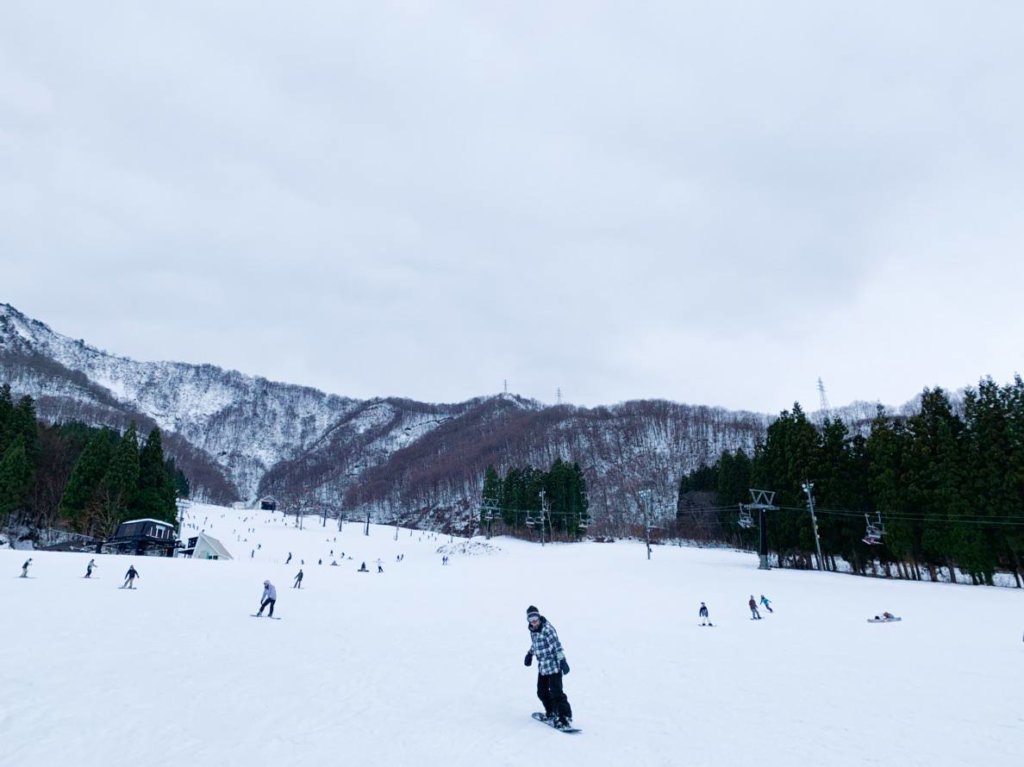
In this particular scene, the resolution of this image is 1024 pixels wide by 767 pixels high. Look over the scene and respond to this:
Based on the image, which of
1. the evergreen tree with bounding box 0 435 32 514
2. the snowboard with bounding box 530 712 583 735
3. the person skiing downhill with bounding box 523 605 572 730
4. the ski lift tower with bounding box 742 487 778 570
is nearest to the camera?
the snowboard with bounding box 530 712 583 735

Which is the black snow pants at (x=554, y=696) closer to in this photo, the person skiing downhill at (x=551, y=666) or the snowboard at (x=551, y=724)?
the person skiing downhill at (x=551, y=666)

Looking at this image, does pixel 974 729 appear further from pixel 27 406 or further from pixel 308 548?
pixel 27 406

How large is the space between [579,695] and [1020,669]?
434 inches

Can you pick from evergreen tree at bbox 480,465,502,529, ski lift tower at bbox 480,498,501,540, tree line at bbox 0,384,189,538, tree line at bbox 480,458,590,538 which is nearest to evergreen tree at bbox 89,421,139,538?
tree line at bbox 0,384,189,538

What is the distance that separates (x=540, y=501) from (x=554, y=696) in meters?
84.0

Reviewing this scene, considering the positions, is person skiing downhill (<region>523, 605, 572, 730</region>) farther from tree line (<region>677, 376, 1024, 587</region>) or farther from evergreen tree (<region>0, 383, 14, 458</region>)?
evergreen tree (<region>0, 383, 14, 458</region>)

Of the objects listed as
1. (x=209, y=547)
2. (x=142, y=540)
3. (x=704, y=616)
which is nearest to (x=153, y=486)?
(x=209, y=547)

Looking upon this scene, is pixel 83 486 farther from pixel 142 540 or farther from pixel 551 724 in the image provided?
pixel 551 724

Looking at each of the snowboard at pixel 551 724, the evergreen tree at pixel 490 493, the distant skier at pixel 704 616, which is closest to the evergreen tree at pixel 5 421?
the evergreen tree at pixel 490 493

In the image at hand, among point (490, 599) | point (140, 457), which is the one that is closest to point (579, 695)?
point (490, 599)

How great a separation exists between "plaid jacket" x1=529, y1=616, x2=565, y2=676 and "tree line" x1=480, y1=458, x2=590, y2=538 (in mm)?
75877

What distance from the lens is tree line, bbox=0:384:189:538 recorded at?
175ft

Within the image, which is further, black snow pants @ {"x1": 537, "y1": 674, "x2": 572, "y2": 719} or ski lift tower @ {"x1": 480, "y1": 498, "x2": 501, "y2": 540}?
ski lift tower @ {"x1": 480, "y1": 498, "x2": 501, "y2": 540}

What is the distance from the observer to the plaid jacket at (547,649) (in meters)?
8.65
